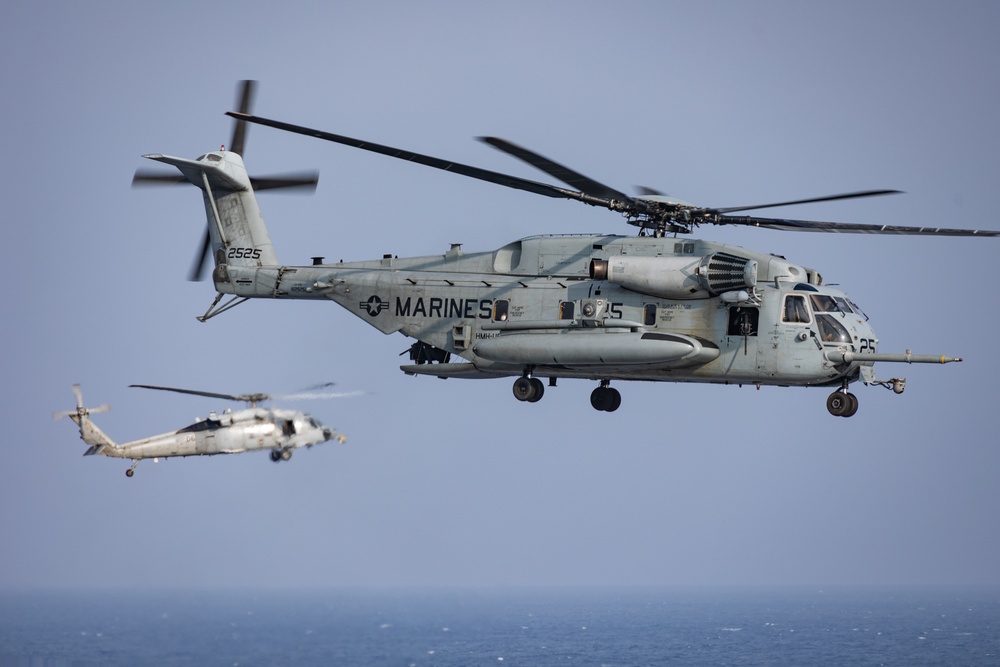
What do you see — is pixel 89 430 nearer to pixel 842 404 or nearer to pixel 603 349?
pixel 603 349

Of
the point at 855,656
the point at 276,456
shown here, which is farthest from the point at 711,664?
the point at 276,456

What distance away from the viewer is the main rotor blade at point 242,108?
102ft

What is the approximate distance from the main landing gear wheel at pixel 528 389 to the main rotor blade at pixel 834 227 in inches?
206

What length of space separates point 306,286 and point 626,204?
811 centimetres

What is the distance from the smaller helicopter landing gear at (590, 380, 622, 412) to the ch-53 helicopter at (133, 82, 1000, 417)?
0.03 m

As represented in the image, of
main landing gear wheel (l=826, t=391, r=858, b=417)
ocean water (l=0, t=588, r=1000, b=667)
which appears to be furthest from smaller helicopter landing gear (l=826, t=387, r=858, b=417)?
ocean water (l=0, t=588, r=1000, b=667)

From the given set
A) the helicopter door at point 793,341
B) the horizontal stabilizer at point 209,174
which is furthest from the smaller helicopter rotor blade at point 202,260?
the helicopter door at point 793,341

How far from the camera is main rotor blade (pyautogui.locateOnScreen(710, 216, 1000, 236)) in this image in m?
24.5

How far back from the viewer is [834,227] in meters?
25.5

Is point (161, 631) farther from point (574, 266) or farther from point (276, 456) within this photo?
point (574, 266)

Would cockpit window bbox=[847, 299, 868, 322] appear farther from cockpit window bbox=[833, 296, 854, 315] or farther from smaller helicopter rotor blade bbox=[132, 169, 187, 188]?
smaller helicopter rotor blade bbox=[132, 169, 187, 188]

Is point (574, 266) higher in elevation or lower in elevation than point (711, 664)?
higher

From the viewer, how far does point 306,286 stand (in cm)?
3019

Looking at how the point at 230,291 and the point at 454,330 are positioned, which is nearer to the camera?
the point at 454,330
